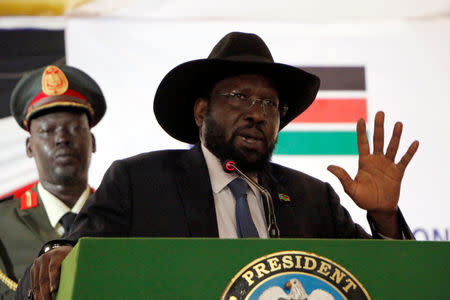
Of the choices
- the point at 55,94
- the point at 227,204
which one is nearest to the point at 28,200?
the point at 55,94

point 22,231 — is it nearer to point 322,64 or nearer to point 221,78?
point 221,78

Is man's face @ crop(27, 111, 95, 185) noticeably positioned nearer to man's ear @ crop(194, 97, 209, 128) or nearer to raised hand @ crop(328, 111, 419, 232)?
man's ear @ crop(194, 97, 209, 128)

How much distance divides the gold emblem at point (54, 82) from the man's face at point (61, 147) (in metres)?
0.11

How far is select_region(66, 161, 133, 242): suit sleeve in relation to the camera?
7.45 ft

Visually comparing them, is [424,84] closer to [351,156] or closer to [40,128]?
[351,156]

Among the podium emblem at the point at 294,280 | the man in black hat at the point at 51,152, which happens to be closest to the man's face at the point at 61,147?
the man in black hat at the point at 51,152

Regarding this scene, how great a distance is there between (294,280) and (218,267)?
164 millimetres

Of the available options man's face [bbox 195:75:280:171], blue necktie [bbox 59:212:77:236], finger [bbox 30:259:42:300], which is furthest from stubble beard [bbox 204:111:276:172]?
blue necktie [bbox 59:212:77:236]

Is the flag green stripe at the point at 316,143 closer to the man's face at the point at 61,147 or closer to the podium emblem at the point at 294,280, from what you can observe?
the man's face at the point at 61,147

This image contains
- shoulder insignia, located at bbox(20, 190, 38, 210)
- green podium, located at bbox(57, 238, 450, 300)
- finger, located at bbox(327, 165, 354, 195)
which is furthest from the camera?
shoulder insignia, located at bbox(20, 190, 38, 210)

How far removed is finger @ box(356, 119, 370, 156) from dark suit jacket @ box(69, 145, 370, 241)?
308 mm

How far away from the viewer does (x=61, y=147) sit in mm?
3645

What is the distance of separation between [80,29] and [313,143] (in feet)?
4.60

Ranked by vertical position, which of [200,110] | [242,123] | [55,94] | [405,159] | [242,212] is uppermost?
[55,94]
